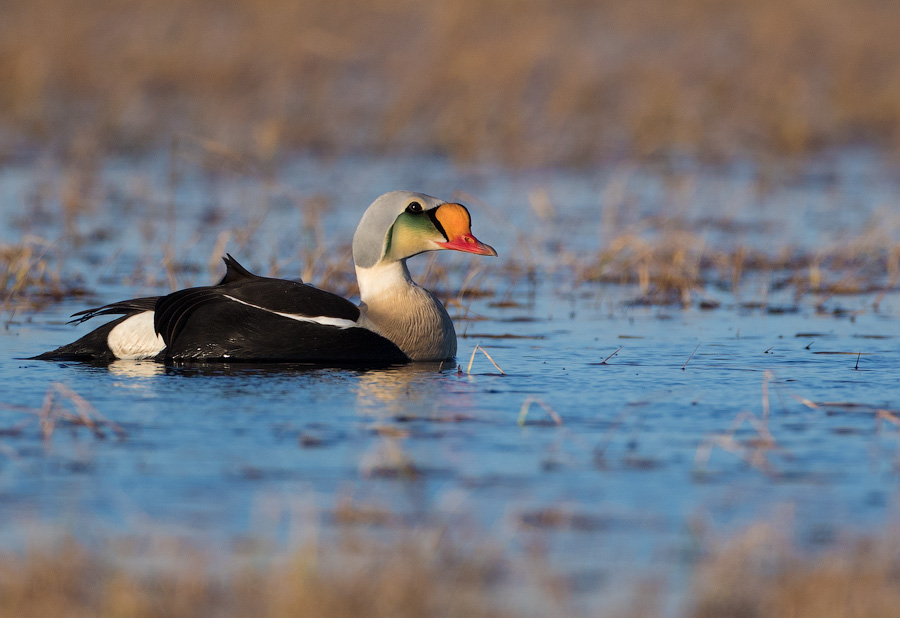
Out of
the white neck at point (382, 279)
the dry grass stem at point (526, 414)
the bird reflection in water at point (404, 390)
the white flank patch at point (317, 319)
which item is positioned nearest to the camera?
the dry grass stem at point (526, 414)

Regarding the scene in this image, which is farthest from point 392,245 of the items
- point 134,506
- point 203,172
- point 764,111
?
point 764,111

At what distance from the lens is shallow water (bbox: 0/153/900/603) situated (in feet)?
14.2

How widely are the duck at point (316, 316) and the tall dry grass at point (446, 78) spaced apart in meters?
5.75

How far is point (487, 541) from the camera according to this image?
4.09 meters

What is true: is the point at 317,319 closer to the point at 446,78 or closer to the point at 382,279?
the point at 382,279

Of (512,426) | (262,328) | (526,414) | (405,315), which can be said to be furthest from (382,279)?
(512,426)

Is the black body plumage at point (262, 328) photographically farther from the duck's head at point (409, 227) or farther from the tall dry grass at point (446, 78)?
the tall dry grass at point (446, 78)

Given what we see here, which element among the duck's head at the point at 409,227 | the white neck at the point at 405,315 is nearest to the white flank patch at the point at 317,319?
the white neck at the point at 405,315

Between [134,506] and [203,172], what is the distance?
1018cm

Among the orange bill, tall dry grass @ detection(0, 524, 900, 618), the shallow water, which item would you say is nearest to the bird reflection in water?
the shallow water

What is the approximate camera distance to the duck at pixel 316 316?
692 centimetres

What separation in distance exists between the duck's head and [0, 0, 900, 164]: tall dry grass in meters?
5.72

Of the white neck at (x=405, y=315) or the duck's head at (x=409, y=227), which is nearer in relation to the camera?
the white neck at (x=405, y=315)

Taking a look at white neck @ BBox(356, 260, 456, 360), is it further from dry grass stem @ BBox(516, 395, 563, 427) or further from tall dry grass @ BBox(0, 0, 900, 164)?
tall dry grass @ BBox(0, 0, 900, 164)
